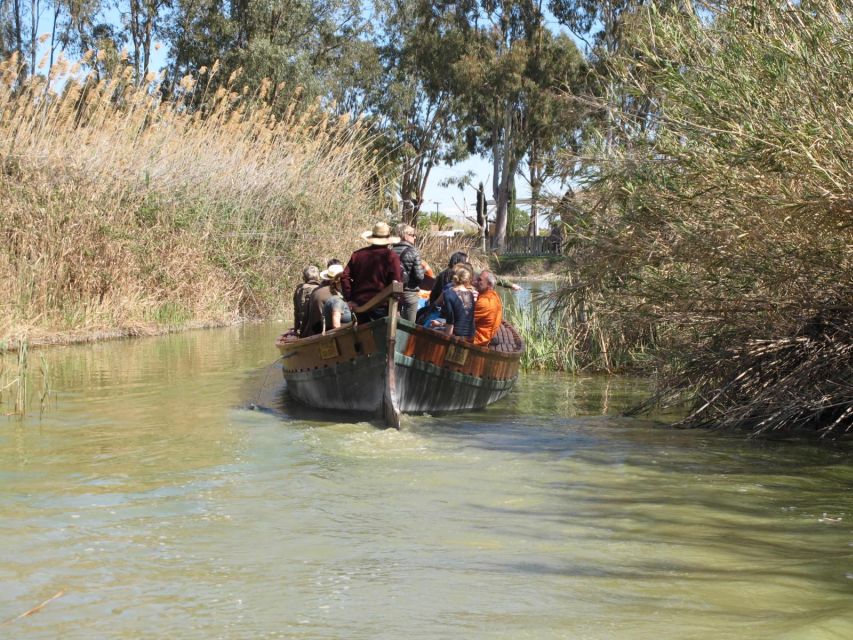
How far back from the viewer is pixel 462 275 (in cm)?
1205

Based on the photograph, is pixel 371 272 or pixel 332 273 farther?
pixel 332 273

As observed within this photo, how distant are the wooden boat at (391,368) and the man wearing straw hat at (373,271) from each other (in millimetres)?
328

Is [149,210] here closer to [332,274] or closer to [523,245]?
[332,274]

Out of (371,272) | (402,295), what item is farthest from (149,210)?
(402,295)

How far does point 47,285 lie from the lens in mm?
16625

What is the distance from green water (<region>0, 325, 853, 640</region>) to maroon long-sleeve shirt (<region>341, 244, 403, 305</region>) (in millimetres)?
1328

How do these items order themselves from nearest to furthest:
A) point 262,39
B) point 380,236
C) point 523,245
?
point 380,236 < point 262,39 < point 523,245

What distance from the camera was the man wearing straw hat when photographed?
36.5 ft

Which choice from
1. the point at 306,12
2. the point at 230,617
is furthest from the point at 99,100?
the point at 306,12

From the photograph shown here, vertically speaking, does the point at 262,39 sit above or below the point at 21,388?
above

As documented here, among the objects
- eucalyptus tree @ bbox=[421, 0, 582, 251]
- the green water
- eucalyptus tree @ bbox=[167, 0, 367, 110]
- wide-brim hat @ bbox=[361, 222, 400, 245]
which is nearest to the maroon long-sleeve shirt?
wide-brim hat @ bbox=[361, 222, 400, 245]

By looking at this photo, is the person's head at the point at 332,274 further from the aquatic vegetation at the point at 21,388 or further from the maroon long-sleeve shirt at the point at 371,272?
the aquatic vegetation at the point at 21,388

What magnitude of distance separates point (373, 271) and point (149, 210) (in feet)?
28.0

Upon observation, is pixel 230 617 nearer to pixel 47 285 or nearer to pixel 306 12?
pixel 47 285
